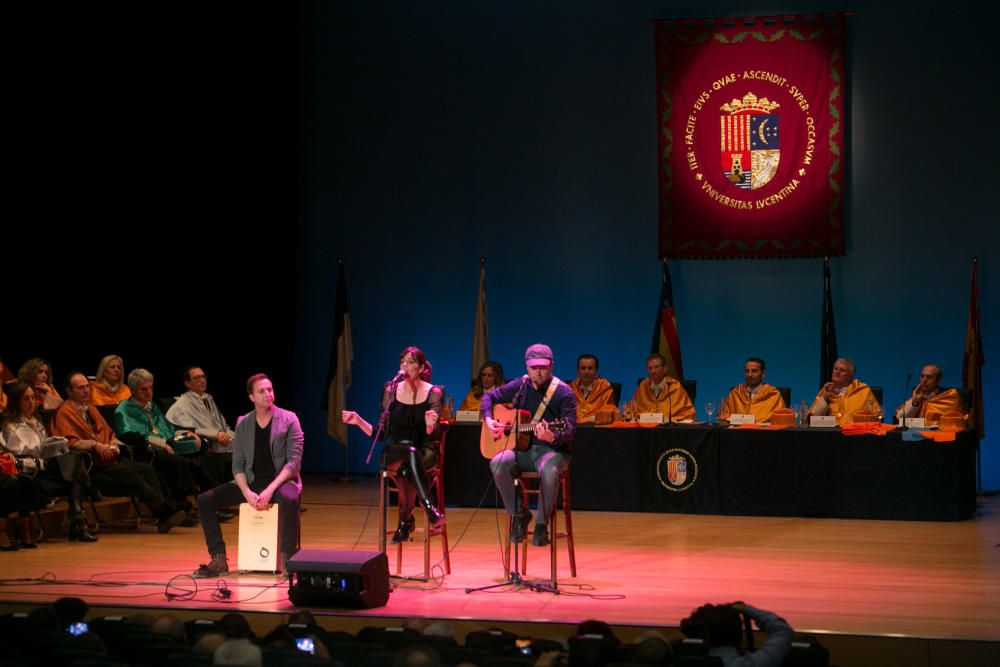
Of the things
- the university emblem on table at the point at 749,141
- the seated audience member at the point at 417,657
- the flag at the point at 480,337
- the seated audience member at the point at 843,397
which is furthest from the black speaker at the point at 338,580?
the university emblem on table at the point at 749,141

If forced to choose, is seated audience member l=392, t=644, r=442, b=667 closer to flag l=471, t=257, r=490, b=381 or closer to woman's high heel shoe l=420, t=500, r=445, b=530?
woman's high heel shoe l=420, t=500, r=445, b=530

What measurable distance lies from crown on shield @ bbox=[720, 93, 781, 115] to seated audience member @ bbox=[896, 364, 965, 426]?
9.41 feet

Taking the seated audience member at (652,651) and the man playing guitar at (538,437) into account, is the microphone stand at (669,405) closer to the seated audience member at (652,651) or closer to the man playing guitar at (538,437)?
the man playing guitar at (538,437)

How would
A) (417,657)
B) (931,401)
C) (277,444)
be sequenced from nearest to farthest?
(417,657) < (277,444) < (931,401)

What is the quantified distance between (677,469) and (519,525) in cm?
291

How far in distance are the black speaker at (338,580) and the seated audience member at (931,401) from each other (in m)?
4.89

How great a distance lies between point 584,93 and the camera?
11.4 meters

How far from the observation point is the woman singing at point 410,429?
6621 millimetres

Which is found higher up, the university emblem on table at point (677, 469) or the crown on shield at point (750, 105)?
the crown on shield at point (750, 105)

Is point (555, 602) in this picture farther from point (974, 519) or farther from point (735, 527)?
point (974, 519)

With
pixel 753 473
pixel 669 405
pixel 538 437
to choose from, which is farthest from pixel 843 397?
pixel 538 437

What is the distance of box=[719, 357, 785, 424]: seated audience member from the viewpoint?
9.66 meters

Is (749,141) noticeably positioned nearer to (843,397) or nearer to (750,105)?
(750,105)

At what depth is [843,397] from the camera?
9.43m
